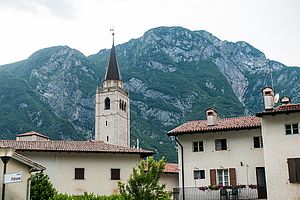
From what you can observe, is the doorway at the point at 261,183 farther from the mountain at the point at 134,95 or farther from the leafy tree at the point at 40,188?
the mountain at the point at 134,95

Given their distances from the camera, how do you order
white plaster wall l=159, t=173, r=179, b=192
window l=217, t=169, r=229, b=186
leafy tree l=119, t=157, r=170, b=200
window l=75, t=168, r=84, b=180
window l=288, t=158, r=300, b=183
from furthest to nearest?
1. white plaster wall l=159, t=173, r=179, b=192
2. window l=75, t=168, r=84, b=180
3. window l=217, t=169, r=229, b=186
4. window l=288, t=158, r=300, b=183
5. leafy tree l=119, t=157, r=170, b=200

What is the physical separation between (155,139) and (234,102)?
36.5 metres

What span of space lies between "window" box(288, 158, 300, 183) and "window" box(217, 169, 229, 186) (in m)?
6.65

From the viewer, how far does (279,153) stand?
100.0ft

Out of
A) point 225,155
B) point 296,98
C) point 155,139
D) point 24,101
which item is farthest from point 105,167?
point 296,98

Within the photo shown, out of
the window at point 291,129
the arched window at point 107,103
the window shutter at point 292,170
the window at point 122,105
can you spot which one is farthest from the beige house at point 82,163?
the window at point 122,105

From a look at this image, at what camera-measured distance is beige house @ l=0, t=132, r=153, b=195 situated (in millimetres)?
36941

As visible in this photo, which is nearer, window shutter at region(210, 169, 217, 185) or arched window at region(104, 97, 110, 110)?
window shutter at region(210, 169, 217, 185)

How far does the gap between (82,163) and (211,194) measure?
35.6ft

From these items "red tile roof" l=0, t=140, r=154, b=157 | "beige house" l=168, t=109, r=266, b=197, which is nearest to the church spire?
"red tile roof" l=0, t=140, r=154, b=157

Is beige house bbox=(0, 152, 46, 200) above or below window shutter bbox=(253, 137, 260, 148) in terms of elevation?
below

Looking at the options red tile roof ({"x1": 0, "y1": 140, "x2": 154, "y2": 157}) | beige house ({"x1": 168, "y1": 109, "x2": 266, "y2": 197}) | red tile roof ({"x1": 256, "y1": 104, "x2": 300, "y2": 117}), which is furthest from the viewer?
red tile roof ({"x1": 0, "y1": 140, "x2": 154, "y2": 157})

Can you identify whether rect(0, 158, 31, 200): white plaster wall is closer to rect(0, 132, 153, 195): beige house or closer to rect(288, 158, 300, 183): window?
rect(0, 132, 153, 195): beige house

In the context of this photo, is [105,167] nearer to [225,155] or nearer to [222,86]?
[225,155]
